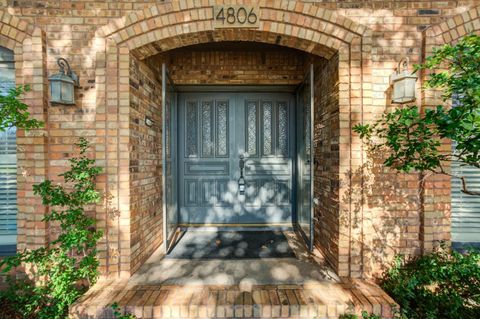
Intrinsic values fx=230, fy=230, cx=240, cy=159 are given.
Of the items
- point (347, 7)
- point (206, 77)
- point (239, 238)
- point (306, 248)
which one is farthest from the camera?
point (206, 77)

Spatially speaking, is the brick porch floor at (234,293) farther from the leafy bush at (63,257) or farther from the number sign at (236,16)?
the number sign at (236,16)

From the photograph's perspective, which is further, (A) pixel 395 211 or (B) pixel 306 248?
(B) pixel 306 248

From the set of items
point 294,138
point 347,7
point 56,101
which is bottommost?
point 294,138

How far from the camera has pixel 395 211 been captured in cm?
263

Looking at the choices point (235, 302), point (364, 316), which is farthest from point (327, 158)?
point (235, 302)

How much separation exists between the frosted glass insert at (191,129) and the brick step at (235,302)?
235 centimetres

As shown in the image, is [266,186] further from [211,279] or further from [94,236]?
[94,236]

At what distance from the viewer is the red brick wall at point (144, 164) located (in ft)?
8.93

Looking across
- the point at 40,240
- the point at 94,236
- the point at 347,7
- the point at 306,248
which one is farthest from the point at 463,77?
the point at 40,240

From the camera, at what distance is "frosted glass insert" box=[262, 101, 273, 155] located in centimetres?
421

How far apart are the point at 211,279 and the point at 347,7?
3405 millimetres

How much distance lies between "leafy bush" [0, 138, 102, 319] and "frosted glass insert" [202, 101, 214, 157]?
1937 millimetres

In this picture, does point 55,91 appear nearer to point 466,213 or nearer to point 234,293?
point 234,293

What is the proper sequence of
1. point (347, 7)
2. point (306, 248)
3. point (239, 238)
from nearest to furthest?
point (347, 7) < point (306, 248) < point (239, 238)
